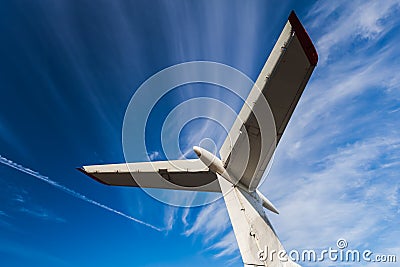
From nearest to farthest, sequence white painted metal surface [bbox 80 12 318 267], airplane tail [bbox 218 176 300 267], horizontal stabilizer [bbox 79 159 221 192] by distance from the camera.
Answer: white painted metal surface [bbox 80 12 318 267] → airplane tail [bbox 218 176 300 267] → horizontal stabilizer [bbox 79 159 221 192]

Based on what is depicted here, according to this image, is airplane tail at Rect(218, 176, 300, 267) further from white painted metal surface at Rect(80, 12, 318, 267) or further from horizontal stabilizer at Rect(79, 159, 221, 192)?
horizontal stabilizer at Rect(79, 159, 221, 192)

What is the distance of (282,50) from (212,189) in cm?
382

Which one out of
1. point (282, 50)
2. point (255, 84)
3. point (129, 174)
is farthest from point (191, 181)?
point (282, 50)

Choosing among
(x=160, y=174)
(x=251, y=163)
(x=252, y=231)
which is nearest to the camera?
(x=252, y=231)

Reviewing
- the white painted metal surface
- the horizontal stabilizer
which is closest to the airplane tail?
the white painted metal surface

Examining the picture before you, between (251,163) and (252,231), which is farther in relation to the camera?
(251,163)

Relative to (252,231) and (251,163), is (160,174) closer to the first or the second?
(251,163)

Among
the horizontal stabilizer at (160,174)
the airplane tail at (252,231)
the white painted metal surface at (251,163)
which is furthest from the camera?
the horizontal stabilizer at (160,174)

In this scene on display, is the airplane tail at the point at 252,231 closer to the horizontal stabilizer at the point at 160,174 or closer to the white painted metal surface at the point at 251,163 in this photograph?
the white painted metal surface at the point at 251,163

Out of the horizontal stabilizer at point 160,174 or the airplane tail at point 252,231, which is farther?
the horizontal stabilizer at point 160,174

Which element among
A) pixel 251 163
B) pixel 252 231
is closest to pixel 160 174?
pixel 251 163

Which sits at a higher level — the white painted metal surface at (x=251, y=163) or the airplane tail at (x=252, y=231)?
the white painted metal surface at (x=251, y=163)

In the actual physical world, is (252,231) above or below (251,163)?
below

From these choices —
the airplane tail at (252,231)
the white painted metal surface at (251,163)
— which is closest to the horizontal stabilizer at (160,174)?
the white painted metal surface at (251,163)
